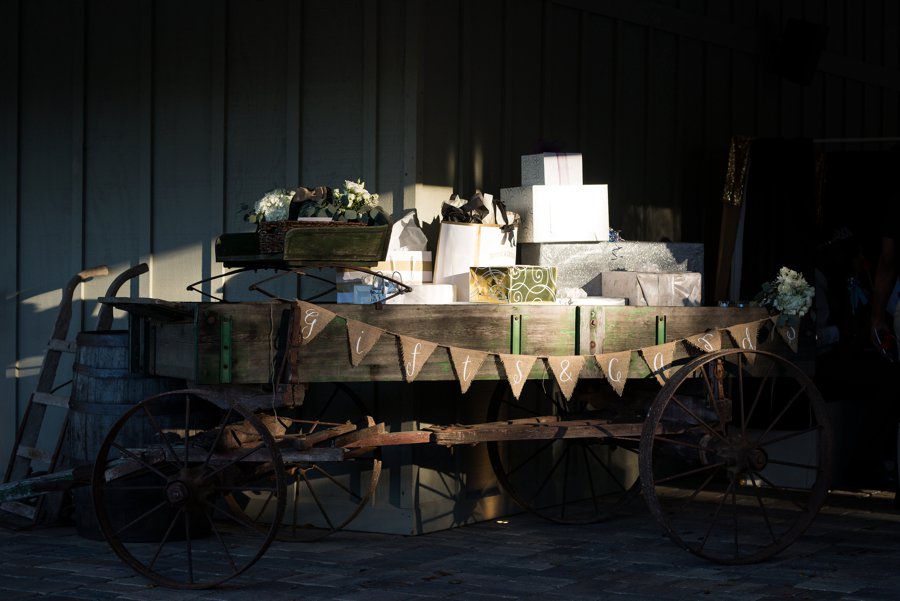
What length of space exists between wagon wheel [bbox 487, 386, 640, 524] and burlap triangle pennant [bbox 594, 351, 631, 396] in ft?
2.06

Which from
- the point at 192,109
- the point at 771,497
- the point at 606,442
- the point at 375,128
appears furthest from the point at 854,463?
the point at 192,109

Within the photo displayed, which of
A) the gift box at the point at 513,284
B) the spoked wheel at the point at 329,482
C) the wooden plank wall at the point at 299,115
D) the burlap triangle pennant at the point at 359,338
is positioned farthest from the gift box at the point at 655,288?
the burlap triangle pennant at the point at 359,338

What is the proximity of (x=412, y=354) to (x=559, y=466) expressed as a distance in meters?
2.44

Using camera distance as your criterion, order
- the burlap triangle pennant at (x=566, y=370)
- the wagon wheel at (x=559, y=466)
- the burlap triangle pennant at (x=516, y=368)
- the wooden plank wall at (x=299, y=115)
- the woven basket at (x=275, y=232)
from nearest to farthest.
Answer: the woven basket at (x=275, y=232) → the burlap triangle pennant at (x=516, y=368) → the burlap triangle pennant at (x=566, y=370) → the wooden plank wall at (x=299, y=115) → the wagon wheel at (x=559, y=466)

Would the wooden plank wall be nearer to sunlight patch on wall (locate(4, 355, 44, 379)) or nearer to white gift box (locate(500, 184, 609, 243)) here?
sunlight patch on wall (locate(4, 355, 44, 379))

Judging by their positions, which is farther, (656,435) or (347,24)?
(347,24)

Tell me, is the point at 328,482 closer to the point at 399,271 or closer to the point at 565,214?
the point at 399,271

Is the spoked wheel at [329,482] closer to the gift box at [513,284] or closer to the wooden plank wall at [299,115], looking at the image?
the wooden plank wall at [299,115]

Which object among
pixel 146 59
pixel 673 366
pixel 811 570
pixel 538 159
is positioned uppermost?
pixel 146 59

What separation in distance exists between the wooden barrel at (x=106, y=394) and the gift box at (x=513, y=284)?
1.59 meters

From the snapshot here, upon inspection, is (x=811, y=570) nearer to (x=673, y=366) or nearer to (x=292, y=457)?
(x=673, y=366)

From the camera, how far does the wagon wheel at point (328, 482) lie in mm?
7238

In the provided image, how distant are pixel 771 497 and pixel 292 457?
3.84 meters

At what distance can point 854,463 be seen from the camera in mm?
9016
